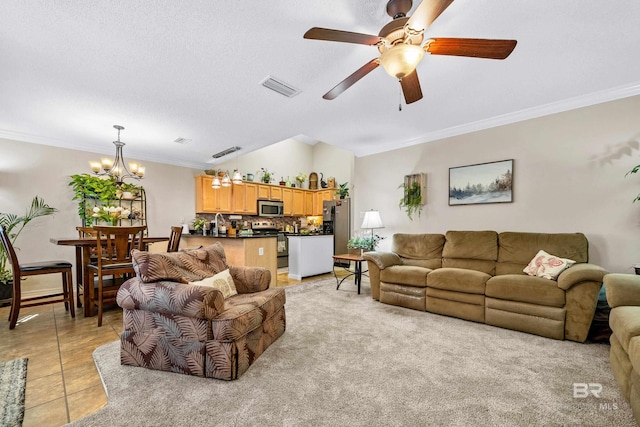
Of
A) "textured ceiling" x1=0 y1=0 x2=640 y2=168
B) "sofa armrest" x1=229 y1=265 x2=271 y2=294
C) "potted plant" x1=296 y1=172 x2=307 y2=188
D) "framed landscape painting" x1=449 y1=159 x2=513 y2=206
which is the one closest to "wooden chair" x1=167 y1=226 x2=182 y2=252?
"textured ceiling" x1=0 y1=0 x2=640 y2=168

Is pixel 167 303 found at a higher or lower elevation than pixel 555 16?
lower

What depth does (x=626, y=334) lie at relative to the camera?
1.47 m

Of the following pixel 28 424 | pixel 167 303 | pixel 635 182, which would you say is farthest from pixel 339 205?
pixel 28 424

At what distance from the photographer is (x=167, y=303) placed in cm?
179

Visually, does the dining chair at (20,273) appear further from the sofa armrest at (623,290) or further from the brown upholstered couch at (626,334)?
the sofa armrest at (623,290)

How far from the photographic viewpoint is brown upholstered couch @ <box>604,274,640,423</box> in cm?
137

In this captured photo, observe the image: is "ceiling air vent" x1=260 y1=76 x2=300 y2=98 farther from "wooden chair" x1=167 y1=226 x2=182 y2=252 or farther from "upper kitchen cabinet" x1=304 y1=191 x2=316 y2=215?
"upper kitchen cabinet" x1=304 y1=191 x2=316 y2=215

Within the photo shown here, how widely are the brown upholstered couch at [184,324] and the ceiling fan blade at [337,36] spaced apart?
5.58 feet

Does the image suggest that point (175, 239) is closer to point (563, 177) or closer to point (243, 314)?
point (243, 314)

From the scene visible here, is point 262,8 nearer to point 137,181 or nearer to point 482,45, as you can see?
point 482,45

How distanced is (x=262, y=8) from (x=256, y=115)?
1731 millimetres

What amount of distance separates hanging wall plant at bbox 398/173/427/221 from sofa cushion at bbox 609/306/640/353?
2756 millimetres

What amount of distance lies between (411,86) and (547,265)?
2342 mm

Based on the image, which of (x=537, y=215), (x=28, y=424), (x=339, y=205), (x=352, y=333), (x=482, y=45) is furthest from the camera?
(x=339, y=205)
